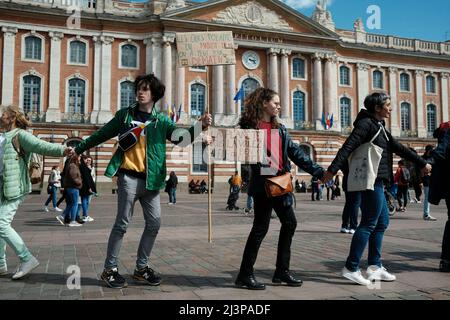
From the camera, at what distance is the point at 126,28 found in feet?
111

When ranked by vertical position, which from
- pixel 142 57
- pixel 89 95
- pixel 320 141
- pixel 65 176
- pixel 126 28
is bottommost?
pixel 65 176

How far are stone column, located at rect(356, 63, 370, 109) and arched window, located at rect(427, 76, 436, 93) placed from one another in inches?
303

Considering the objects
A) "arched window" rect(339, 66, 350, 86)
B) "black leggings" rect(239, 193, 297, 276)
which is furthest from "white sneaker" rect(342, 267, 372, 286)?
"arched window" rect(339, 66, 350, 86)

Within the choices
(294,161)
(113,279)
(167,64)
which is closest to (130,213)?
(113,279)

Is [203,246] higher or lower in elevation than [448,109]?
lower

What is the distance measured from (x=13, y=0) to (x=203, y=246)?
32.0 meters

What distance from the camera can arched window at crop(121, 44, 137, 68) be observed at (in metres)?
34.2

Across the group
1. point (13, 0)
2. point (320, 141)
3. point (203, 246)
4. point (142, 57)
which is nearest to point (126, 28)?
point (142, 57)

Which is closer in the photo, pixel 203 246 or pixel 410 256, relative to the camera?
pixel 410 256

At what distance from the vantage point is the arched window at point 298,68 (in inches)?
1495

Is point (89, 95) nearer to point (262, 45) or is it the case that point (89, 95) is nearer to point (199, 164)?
point (199, 164)

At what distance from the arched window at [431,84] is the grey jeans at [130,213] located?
45.4 meters
